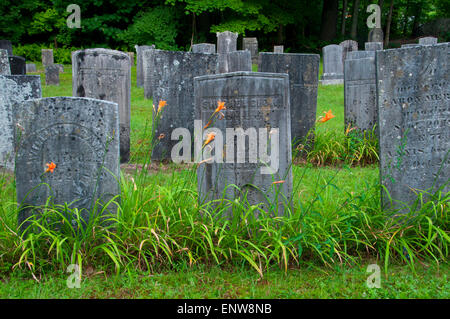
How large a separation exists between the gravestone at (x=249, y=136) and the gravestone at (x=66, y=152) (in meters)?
0.81

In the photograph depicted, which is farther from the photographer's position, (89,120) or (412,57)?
(412,57)

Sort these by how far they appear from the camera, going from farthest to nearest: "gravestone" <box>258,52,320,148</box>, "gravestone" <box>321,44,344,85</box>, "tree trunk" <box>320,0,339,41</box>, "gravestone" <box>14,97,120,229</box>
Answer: "tree trunk" <box>320,0,339,41</box>, "gravestone" <box>321,44,344,85</box>, "gravestone" <box>258,52,320,148</box>, "gravestone" <box>14,97,120,229</box>

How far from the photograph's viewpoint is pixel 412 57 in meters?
3.56

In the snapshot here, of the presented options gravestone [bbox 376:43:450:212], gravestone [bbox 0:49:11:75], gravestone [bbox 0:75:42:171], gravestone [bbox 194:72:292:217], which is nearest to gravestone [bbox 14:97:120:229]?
gravestone [bbox 194:72:292:217]

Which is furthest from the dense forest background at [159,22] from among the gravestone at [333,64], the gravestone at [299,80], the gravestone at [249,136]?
the gravestone at [249,136]

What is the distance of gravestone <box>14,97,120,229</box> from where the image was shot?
10.8 feet

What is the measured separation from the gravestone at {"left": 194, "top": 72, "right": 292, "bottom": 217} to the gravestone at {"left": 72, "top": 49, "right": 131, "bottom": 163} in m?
3.08

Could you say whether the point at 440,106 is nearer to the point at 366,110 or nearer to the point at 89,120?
the point at 89,120

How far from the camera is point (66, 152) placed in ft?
11.0

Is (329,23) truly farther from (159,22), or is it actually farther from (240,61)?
(240,61)

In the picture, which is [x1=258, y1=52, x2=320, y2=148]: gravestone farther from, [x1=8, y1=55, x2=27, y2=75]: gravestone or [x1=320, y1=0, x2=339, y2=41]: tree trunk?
[x1=320, y1=0, x2=339, y2=41]: tree trunk

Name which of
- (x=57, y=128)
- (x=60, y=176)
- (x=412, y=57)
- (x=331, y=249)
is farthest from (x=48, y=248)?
(x=412, y=57)

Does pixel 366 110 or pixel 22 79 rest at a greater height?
pixel 22 79
